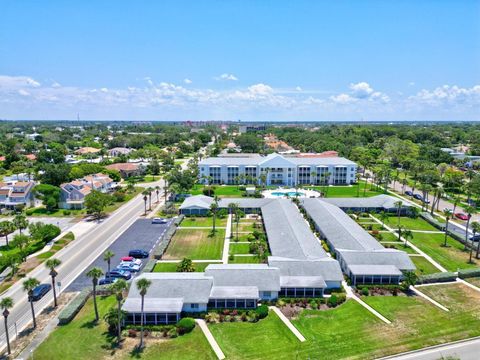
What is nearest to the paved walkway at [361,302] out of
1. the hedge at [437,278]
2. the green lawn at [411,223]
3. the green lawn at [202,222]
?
the hedge at [437,278]

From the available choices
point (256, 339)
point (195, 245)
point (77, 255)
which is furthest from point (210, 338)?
point (77, 255)

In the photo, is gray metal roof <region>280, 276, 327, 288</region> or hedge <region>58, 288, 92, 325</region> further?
gray metal roof <region>280, 276, 327, 288</region>

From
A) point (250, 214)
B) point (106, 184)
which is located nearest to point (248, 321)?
point (250, 214)

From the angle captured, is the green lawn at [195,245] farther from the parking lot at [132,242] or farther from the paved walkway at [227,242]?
the parking lot at [132,242]

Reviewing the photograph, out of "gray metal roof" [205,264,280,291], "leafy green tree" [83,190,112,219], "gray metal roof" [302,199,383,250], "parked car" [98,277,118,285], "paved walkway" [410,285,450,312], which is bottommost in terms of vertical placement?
"paved walkway" [410,285,450,312]

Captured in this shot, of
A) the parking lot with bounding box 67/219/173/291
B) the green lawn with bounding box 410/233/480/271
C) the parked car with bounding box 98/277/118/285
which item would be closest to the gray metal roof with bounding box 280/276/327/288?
the parking lot with bounding box 67/219/173/291

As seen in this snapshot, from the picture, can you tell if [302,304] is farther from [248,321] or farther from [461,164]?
[461,164]

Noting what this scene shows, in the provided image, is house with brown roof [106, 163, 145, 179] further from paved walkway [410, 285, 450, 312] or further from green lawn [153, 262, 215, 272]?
paved walkway [410, 285, 450, 312]
